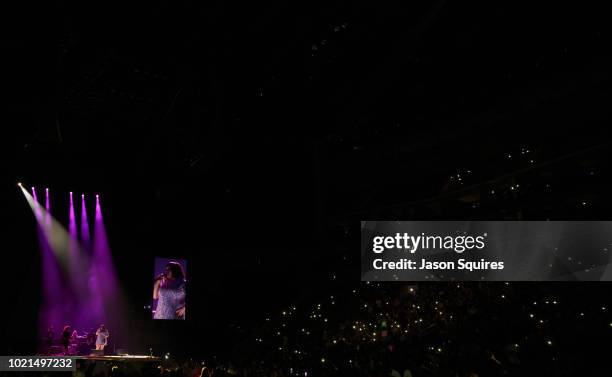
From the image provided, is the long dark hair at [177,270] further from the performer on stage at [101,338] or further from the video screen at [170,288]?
the performer on stage at [101,338]

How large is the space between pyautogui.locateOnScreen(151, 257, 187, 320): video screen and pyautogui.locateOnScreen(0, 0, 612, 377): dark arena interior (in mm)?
51

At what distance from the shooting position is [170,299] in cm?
1340

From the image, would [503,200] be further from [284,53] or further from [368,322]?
[284,53]

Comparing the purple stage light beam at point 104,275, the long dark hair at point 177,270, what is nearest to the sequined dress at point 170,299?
the long dark hair at point 177,270

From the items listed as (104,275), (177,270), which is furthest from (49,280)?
(177,270)

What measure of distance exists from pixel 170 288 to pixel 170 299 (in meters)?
0.26

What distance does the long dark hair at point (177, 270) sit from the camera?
13578mm

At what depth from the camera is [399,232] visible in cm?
1027

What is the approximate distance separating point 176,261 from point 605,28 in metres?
10.1

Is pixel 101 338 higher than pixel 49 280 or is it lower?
lower

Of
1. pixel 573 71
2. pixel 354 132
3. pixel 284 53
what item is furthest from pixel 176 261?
pixel 573 71

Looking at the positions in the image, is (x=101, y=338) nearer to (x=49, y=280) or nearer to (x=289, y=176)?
(x=49, y=280)

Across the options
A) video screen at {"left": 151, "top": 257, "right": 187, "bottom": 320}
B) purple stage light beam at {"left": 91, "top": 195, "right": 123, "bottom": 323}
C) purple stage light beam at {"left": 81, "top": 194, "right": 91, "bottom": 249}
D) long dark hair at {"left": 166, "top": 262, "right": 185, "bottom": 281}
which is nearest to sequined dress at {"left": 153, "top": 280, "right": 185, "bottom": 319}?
video screen at {"left": 151, "top": 257, "right": 187, "bottom": 320}

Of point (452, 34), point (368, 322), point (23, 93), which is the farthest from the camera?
point (368, 322)
